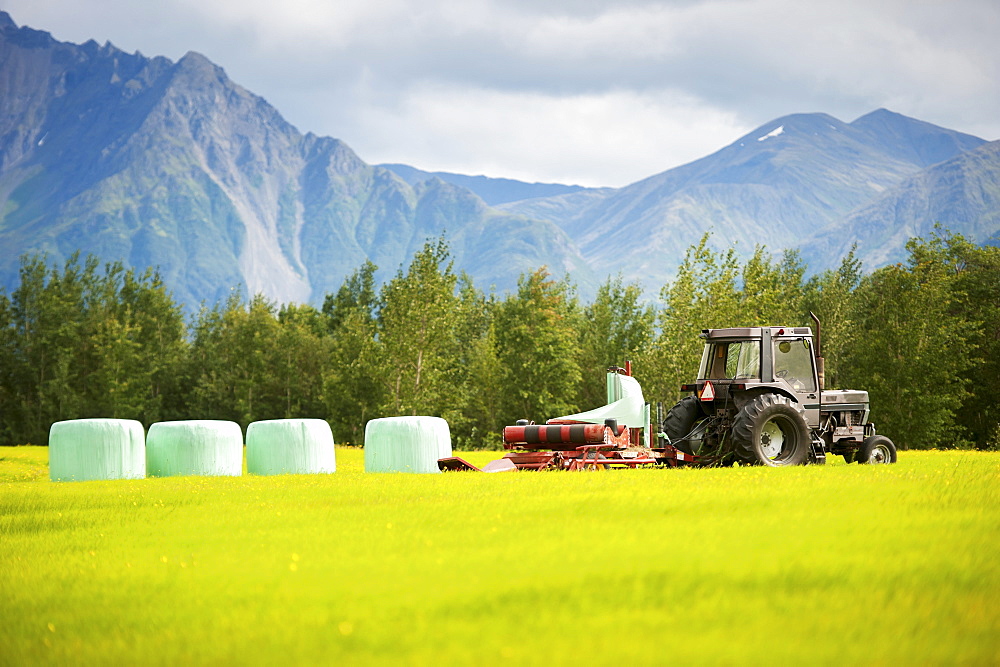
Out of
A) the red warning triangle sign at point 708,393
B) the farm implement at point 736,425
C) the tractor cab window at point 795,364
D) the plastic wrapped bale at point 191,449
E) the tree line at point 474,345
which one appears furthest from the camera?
the tree line at point 474,345

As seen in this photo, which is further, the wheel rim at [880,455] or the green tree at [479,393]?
the green tree at [479,393]

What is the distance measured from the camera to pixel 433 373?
46250 mm

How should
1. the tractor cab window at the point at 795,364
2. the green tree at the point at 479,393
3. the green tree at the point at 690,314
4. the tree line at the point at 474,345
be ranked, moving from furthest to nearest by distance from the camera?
the green tree at the point at 479,393, the tree line at the point at 474,345, the green tree at the point at 690,314, the tractor cab window at the point at 795,364

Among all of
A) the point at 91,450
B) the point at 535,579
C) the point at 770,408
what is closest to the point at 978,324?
the point at 770,408

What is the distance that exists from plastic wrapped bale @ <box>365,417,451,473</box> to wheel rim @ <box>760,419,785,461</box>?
582 cm

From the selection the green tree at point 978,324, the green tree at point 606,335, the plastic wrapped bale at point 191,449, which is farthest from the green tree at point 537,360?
the plastic wrapped bale at point 191,449

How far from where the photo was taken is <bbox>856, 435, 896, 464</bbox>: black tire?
53.9 ft

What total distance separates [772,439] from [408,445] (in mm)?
6657

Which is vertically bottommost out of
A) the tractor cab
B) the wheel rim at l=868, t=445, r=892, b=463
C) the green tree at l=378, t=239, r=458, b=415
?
the wheel rim at l=868, t=445, r=892, b=463

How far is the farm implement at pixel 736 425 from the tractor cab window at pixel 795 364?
2 centimetres

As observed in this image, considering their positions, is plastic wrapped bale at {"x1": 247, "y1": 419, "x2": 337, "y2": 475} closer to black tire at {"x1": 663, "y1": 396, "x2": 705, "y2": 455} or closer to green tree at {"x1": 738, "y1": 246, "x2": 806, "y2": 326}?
black tire at {"x1": 663, "y1": 396, "x2": 705, "y2": 455}

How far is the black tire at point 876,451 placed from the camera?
16422 millimetres

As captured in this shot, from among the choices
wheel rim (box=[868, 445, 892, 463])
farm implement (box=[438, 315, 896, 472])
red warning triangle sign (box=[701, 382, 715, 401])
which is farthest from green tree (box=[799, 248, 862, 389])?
red warning triangle sign (box=[701, 382, 715, 401])

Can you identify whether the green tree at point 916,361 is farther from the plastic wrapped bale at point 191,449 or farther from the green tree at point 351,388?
the plastic wrapped bale at point 191,449
